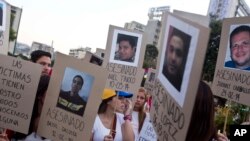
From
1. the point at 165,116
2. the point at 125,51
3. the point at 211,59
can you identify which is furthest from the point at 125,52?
the point at 211,59

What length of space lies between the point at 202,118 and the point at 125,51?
2988mm

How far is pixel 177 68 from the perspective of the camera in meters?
2.00

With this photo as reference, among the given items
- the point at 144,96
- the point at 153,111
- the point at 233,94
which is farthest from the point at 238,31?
the point at 144,96

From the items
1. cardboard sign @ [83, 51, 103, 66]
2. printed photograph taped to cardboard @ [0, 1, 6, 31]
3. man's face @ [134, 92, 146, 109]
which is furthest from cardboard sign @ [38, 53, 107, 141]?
cardboard sign @ [83, 51, 103, 66]

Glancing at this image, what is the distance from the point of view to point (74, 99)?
3.25 m

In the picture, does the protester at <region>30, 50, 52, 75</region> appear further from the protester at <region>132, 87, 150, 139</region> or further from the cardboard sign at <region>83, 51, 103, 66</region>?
the protester at <region>132, 87, 150, 139</region>

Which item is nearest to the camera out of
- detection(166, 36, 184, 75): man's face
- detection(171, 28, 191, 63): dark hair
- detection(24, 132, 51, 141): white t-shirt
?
detection(171, 28, 191, 63): dark hair

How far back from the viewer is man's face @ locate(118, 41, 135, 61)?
499 cm

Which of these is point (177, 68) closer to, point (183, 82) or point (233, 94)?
point (183, 82)

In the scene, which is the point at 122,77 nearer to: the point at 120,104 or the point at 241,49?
the point at 120,104

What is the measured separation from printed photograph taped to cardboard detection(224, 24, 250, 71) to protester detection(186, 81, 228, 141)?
45.2 inches

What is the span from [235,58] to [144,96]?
2.35 metres

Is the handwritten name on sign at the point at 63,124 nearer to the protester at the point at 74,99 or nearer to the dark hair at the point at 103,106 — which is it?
the protester at the point at 74,99

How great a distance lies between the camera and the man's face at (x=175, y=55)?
6.48 feet
